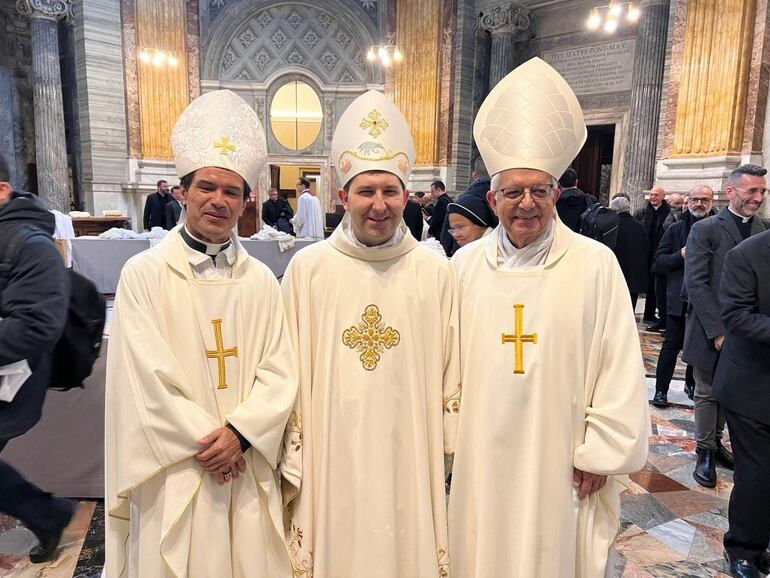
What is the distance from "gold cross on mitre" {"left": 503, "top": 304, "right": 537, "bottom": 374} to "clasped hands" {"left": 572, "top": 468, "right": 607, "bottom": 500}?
1.34 feet

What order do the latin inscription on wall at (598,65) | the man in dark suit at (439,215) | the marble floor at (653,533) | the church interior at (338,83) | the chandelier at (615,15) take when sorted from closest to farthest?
the marble floor at (653,533) → the man in dark suit at (439,215) → the church interior at (338,83) → the chandelier at (615,15) → the latin inscription on wall at (598,65)

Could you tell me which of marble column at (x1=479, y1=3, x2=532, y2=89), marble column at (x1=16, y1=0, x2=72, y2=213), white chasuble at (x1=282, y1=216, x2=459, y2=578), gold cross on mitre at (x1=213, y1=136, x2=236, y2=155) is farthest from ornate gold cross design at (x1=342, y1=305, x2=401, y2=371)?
marble column at (x1=16, y1=0, x2=72, y2=213)

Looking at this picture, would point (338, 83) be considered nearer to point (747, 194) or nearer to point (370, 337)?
point (747, 194)

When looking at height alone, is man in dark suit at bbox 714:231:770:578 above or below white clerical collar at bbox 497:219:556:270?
below

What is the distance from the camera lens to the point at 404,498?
6.62 feet

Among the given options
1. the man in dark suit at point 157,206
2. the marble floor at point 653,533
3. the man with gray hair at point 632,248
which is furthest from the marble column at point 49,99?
the man with gray hair at point 632,248

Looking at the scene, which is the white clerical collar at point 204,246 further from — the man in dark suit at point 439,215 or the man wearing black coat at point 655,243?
the man wearing black coat at point 655,243

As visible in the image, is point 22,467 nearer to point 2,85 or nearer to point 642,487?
point 642,487

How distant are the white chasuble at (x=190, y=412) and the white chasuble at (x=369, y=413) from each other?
12cm

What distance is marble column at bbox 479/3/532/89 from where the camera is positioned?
12.2 meters

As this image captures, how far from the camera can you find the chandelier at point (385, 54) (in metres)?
12.7

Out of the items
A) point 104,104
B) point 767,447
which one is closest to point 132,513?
→ point 767,447

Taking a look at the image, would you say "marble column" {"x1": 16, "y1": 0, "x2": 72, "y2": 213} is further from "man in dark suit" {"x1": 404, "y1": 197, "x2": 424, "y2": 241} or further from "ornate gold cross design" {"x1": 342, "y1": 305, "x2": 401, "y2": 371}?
"ornate gold cross design" {"x1": 342, "y1": 305, "x2": 401, "y2": 371}

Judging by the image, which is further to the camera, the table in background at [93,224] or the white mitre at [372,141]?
the table in background at [93,224]
